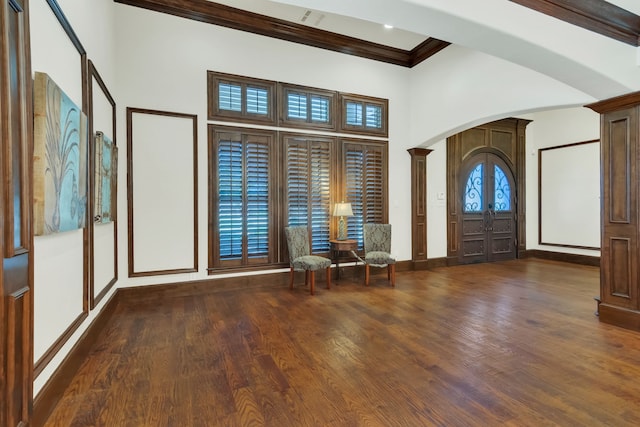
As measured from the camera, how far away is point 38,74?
169cm

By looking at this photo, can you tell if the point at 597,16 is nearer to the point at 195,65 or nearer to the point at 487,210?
the point at 195,65

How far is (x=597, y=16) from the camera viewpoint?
2.93 metres

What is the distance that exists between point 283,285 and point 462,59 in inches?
182

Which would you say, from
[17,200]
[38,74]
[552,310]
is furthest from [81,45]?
[552,310]

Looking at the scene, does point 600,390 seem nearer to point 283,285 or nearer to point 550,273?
point 283,285

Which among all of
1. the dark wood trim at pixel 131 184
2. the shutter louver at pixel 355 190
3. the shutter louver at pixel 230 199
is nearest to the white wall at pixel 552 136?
the shutter louver at pixel 355 190

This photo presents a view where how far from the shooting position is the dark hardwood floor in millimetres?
1898

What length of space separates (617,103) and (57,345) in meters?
5.21

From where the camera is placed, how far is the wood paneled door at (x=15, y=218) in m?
1.32

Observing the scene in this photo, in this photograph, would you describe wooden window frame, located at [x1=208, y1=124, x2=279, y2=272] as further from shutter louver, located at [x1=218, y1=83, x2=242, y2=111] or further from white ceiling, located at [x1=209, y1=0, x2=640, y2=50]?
white ceiling, located at [x1=209, y1=0, x2=640, y2=50]

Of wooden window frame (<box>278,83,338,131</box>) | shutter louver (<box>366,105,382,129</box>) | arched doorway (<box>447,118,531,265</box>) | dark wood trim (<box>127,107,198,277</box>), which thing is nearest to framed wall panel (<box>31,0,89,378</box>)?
dark wood trim (<box>127,107,198,277</box>)

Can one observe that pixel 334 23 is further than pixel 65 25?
Yes

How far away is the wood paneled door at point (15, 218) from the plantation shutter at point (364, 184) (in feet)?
14.7

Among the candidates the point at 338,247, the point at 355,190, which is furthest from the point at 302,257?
the point at 355,190
